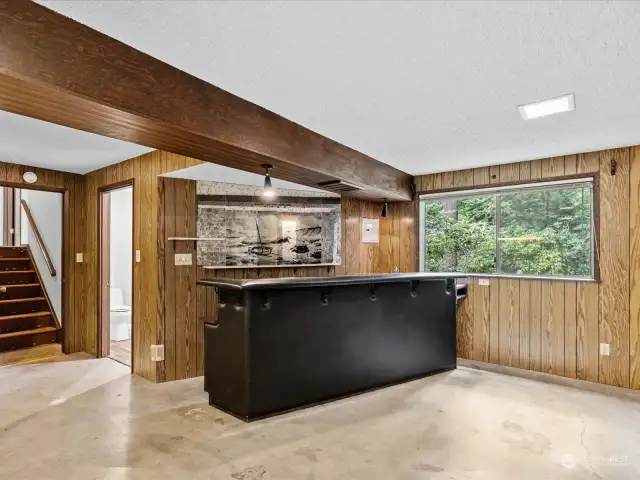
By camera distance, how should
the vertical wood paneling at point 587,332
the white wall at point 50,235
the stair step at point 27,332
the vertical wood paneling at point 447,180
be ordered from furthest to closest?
the white wall at point 50,235, the stair step at point 27,332, the vertical wood paneling at point 447,180, the vertical wood paneling at point 587,332

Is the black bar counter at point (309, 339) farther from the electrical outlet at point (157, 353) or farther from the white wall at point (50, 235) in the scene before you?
the white wall at point (50, 235)

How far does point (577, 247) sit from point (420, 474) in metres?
3.06

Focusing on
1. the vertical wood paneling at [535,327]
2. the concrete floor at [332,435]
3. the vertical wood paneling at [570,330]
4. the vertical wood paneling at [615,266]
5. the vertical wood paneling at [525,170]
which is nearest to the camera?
the concrete floor at [332,435]

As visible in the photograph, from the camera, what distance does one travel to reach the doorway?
489 cm

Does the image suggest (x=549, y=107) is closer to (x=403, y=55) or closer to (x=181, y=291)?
(x=403, y=55)

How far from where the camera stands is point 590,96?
2.56m

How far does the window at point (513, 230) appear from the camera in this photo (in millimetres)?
4176

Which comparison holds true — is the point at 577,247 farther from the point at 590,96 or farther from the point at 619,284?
the point at 590,96

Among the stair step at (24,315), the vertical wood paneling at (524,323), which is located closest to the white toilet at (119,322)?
the stair step at (24,315)

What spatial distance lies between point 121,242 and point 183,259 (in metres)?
3.09

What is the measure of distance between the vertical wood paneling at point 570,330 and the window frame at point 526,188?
5.1 inches

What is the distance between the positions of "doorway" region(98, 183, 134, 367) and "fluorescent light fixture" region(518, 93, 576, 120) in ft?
12.6

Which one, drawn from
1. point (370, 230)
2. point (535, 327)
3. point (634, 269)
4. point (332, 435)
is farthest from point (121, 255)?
point (634, 269)

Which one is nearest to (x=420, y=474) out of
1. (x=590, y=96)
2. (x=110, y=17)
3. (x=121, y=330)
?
(x=590, y=96)
